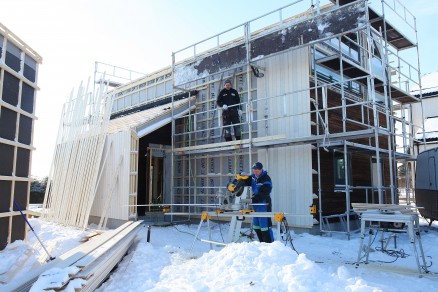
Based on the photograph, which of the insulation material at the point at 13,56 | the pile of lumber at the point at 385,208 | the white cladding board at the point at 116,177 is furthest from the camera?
the white cladding board at the point at 116,177

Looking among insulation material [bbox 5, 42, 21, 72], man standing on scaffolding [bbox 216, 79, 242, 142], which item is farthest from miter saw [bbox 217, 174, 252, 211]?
insulation material [bbox 5, 42, 21, 72]

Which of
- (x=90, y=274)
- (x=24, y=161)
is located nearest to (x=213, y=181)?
(x=24, y=161)

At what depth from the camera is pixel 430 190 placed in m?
9.69

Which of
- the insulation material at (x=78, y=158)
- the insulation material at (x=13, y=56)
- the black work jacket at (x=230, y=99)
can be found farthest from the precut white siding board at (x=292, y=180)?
the insulation material at (x=13, y=56)

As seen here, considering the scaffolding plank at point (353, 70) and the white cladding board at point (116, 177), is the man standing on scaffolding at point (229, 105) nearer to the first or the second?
the scaffolding plank at point (353, 70)

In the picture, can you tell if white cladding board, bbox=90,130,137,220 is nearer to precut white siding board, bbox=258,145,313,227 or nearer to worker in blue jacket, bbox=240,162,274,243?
precut white siding board, bbox=258,145,313,227

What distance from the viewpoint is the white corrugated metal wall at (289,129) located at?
32.3 feet

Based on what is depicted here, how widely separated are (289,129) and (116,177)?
552cm

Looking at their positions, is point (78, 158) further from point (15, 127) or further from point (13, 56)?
point (13, 56)

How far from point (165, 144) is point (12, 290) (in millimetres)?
9530

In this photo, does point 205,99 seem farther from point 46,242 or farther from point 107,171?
point 46,242

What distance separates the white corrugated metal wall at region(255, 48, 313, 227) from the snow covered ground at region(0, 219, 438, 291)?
4.35 ft

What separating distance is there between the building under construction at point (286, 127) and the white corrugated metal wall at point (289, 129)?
3cm

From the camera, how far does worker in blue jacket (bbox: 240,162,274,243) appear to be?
714 cm
